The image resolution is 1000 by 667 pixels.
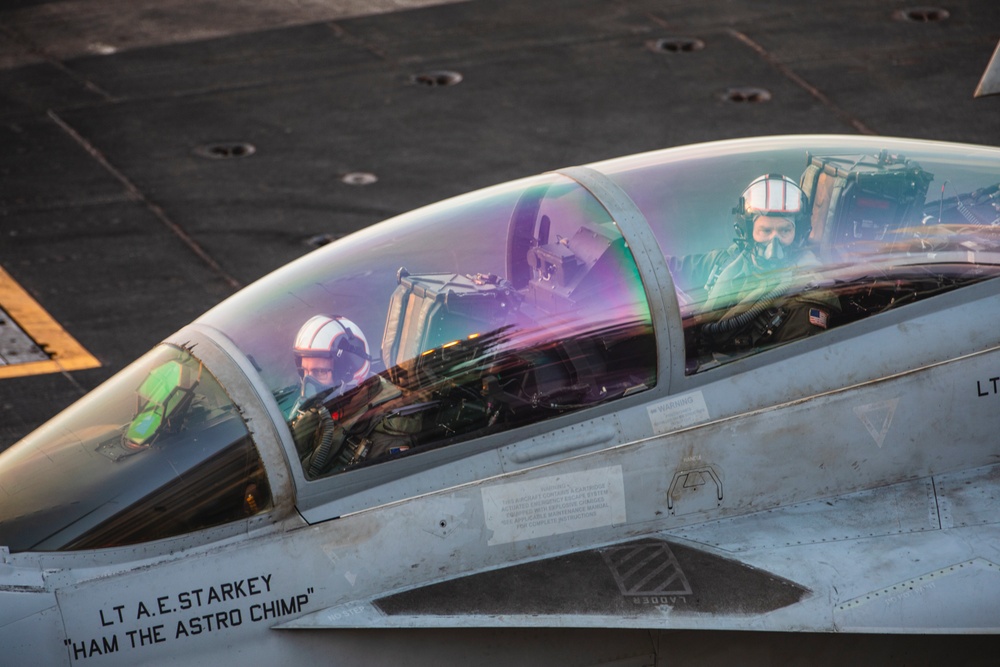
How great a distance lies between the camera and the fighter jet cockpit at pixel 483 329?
Result: 5.16m

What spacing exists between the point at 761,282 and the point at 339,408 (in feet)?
6.62

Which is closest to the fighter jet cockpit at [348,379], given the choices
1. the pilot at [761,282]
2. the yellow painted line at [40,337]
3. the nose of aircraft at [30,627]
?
the nose of aircraft at [30,627]

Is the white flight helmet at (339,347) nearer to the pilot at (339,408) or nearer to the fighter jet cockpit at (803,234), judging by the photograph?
the pilot at (339,408)

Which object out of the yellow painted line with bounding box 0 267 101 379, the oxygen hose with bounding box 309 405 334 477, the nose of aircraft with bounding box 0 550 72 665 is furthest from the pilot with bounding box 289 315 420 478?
the yellow painted line with bounding box 0 267 101 379

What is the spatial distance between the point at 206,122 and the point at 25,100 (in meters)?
2.37

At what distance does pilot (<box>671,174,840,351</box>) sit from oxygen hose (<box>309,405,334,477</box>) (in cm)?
170

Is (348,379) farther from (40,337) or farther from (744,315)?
(40,337)

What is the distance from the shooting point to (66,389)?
9.73 m

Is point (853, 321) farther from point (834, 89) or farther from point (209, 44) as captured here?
point (209, 44)

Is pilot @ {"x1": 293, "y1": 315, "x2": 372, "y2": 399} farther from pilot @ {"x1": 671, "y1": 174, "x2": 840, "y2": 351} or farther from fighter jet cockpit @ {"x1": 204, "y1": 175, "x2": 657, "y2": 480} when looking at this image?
pilot @ {"x1": 671, "y1": 174, "x2": 840, "y2": 351}

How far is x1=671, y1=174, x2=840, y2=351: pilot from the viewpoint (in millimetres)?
5598

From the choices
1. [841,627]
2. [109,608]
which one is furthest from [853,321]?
[109,608]

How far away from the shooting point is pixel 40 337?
10.5 m

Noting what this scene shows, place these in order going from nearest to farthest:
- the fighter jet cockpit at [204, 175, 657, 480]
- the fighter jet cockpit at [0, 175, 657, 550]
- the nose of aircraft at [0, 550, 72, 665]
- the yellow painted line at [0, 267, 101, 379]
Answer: the nose of aircraft at [0, 550, 72, 665] < the fighter jet cockpit at [0, 175, 657, 550] < the fighter jet cockpit at [204, 175, 657, 480] < the yellow painted line at [0, 267, 101, 379]
